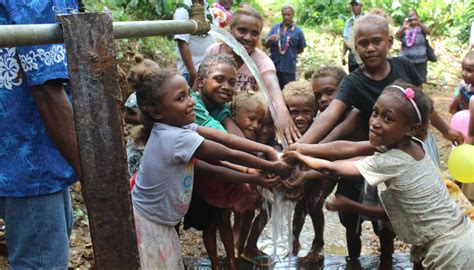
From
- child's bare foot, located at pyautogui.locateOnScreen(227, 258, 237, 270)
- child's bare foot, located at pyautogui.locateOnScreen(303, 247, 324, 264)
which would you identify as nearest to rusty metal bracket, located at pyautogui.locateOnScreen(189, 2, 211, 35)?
child's bare foot, located at pyautogui.locateOnScreen(227, 258, 237, 270)

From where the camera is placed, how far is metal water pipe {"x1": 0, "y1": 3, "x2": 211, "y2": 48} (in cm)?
127

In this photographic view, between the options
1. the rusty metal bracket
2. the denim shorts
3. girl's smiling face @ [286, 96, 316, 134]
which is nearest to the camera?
the denim shorts

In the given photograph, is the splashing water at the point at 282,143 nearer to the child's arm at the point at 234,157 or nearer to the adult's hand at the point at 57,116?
the child's arm at the point at 234,157

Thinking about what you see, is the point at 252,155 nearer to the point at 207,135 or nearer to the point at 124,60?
the point at 207,135

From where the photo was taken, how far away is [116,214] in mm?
1403

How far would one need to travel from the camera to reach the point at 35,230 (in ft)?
5.88

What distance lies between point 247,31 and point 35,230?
2.38 m

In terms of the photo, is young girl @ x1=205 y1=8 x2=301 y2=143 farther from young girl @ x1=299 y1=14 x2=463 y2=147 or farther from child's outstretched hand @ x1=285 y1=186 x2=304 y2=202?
child's outstretched hand @ x1=285 y1=186 x2=304 y2=202

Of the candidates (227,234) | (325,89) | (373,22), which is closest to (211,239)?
(227,234)

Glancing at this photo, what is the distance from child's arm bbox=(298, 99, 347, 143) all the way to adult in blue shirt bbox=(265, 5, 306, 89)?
4.63m

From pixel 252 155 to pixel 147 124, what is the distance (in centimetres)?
59

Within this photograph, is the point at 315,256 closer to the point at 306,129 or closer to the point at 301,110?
the point at 306,129

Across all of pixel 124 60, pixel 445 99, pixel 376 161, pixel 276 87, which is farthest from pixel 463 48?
pixel 376 161

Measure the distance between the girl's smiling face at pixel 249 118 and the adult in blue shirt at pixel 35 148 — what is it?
1598 mm
